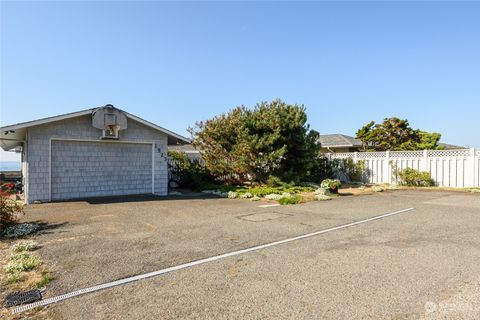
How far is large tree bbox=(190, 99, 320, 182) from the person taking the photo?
13.7m

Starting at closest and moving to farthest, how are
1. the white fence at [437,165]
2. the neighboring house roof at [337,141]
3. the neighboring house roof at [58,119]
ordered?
1. the neighboring house roof at [58,119]
2. the white fence at [437,165]
3. the neighboring house roof at [337,141]

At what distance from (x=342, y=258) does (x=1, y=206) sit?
6725 millimetres

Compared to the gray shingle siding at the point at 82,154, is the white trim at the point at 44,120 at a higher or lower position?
higher

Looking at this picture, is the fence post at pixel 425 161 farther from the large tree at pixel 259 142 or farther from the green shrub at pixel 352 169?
the large tree at pixel 259 142

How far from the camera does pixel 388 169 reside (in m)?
17.0

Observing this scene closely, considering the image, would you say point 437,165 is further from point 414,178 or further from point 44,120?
point 44,120

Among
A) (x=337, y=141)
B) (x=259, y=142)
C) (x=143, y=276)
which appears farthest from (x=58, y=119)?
(x=337, y=141)

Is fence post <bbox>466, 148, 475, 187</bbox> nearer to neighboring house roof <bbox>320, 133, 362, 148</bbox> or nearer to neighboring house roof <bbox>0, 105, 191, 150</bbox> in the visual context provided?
neighboring house roof <bbox>320, 133, 362, 148</bbox>

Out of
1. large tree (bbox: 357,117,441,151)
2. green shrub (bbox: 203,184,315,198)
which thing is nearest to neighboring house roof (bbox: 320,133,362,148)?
large tree (bbox: 357,117,441,151)

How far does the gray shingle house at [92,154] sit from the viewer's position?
10.0 meters

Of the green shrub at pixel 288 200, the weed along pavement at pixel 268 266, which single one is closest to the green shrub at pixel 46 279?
the weed along pavement at pixel 268 266

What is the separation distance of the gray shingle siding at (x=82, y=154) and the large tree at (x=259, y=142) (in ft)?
9.72

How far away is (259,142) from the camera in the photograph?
1334 centimetres

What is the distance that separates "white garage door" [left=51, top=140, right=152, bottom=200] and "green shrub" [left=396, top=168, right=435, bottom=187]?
13.4m
